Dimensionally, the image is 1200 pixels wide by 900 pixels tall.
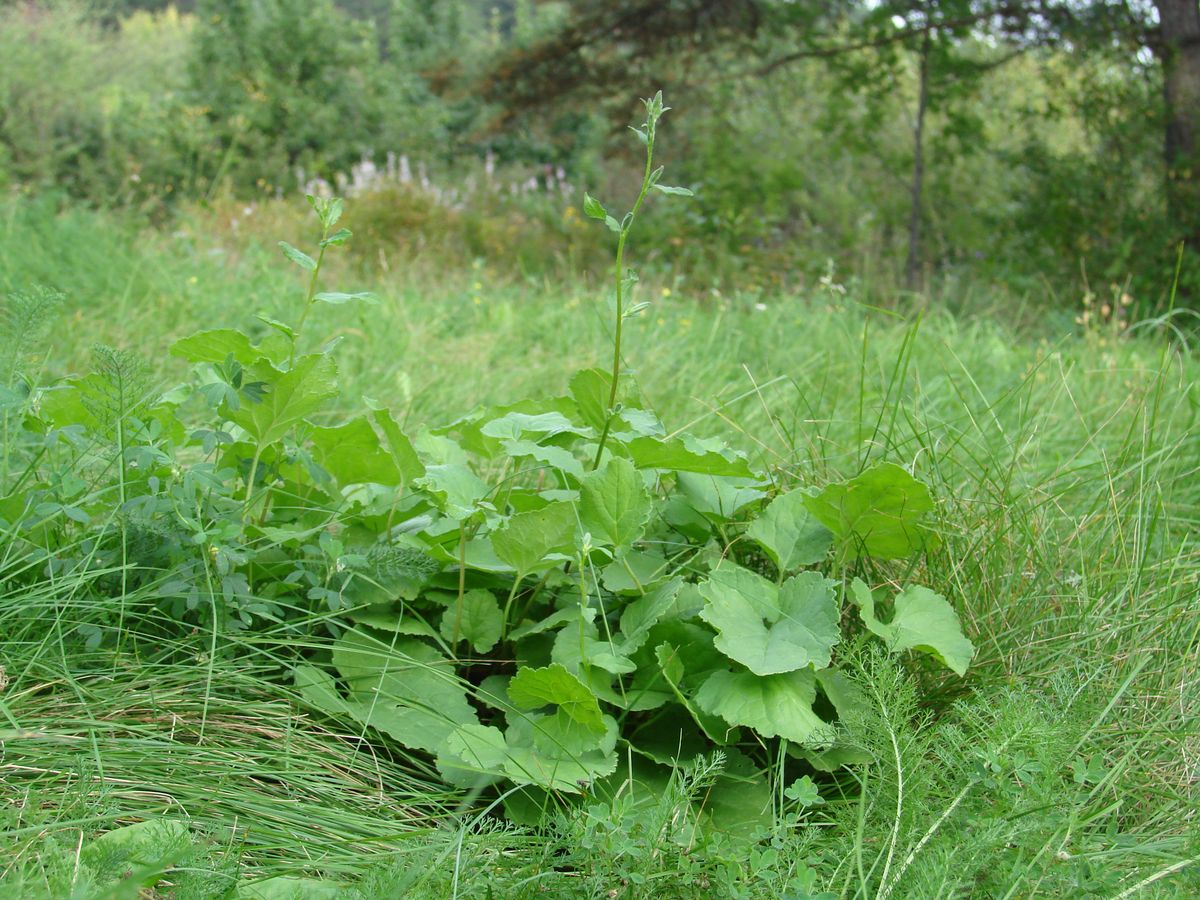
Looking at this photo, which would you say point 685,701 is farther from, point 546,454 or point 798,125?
point 798,125

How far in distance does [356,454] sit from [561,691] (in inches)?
23.0

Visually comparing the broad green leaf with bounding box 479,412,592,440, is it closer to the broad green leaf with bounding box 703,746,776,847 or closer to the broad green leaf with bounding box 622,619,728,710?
the broad green leaf with bounding box 622,619,728,710

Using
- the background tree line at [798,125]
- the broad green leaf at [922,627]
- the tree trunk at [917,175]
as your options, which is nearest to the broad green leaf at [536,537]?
the broad green leaf at [922,627]

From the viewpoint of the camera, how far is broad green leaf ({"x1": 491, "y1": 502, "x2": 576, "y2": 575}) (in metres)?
1.43

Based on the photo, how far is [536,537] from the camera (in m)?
1.46

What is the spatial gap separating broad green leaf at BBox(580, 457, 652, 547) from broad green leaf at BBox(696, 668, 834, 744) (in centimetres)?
24

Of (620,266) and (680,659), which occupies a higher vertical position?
(620,266)

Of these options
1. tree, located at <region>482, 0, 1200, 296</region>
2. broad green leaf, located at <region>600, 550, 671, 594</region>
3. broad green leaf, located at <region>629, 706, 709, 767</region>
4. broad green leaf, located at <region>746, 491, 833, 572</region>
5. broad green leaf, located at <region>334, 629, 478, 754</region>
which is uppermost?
tree, located at <region>482, 0, 1200, 296</region>

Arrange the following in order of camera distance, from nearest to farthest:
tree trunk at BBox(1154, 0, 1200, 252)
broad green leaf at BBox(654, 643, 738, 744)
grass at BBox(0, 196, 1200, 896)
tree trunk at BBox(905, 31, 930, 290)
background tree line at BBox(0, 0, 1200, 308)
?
grass at BBox(0, 196, 1200, 896), broad green leaf at BBox(654, 643, 738, 744), tree trunk at BBox(1154, 0, 1200, 252), background tree line at BBox(0, 0, 1200, 308), tree trunk at BBox(905, 31, 930, 290)

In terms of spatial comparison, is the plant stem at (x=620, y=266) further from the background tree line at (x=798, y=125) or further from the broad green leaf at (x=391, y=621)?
the background tree line at (x=798, y=125)

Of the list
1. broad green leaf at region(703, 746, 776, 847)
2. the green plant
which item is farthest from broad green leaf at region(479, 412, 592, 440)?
broad green leaf at region(703, 746, 776, 847)

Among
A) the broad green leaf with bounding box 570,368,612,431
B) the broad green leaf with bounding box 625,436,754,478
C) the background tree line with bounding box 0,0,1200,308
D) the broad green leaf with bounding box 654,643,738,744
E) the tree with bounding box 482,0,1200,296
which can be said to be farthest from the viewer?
the background tree line with bounding box 0,0,1200,308

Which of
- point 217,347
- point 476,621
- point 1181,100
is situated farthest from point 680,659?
point 1181,100

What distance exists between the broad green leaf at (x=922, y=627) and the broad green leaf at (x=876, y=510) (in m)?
0.10
